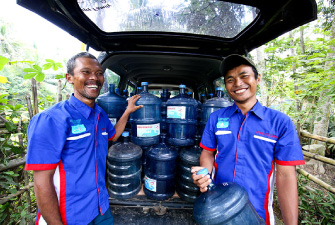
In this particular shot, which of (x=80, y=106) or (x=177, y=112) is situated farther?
(x=177, y=112)

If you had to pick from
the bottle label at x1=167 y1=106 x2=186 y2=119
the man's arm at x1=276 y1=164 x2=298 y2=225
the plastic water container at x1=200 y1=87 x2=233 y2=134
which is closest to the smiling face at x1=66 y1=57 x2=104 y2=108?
the bottle label at x1=167 y1=106 x2=186 y2=119

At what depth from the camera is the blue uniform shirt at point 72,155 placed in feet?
3.84

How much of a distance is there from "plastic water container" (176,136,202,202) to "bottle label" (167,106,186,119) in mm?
624

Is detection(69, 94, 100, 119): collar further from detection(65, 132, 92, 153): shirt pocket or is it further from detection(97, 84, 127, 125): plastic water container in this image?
detection(97, 84, 127, 125): plastic water container

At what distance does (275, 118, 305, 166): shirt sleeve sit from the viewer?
1286mm

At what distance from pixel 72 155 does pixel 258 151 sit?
68.3 inches

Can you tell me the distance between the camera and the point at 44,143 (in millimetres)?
1165

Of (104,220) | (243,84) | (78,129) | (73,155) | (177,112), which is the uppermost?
(243,84)

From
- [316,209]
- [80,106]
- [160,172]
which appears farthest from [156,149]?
[316,209]

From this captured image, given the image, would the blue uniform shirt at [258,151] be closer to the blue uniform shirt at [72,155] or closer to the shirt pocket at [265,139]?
the shirt pocket at [265,139]

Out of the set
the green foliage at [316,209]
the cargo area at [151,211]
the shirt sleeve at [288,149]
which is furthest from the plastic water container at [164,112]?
the green foliage at [316,209]

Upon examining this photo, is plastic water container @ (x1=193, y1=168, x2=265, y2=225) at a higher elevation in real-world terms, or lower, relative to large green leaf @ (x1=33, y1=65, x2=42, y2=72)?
lower

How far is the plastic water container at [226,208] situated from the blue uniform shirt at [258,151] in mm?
353

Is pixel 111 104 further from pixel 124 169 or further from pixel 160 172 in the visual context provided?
pixel 160 172
